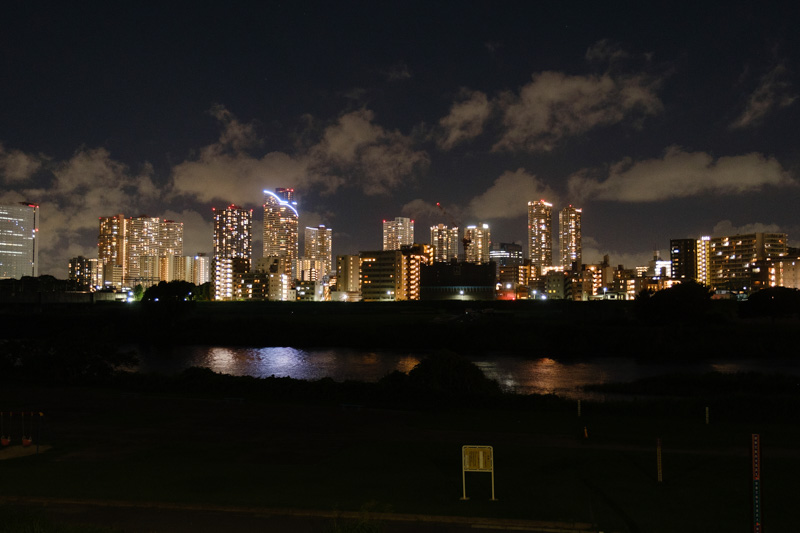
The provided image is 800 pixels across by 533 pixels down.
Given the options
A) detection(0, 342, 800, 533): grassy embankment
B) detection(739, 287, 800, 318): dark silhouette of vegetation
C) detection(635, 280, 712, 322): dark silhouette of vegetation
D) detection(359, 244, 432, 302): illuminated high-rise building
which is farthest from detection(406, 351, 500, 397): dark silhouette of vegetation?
detection(359, 244, 432, 302): illuminated high-rise building

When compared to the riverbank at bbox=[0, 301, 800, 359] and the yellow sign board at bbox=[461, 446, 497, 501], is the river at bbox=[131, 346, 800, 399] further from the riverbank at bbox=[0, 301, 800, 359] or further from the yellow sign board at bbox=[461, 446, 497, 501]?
the yellow sign board at bbox=[461, 446, 497, 501]

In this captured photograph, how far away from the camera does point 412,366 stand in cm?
4944

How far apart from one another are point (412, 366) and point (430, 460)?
36277 mm

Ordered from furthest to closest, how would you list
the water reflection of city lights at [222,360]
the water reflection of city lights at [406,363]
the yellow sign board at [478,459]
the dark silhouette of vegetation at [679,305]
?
the dark silhouette of vegetation at [679,305]
the water reflection of city lights at [222,360]
the water reflection of city lights at [406,363]
the yellow sign board at [478,459]

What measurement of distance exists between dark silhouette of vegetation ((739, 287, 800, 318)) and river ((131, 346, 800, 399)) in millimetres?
22527

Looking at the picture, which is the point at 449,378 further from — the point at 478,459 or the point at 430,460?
the point at 478,459

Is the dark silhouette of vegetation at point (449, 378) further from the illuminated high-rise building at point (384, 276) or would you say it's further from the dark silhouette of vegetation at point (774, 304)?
the illuminated high-rise building at point (384, 276)

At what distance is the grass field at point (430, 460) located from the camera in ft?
33.6

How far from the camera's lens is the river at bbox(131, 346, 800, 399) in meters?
40.6

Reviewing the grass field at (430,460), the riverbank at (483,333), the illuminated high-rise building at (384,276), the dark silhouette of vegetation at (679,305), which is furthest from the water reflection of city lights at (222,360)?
the illuminated high-rise building at (384,276)

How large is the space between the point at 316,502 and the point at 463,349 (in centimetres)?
5403

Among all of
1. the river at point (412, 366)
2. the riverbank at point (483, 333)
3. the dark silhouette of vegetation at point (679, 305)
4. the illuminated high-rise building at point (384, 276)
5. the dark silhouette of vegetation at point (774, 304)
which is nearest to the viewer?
the river at point (412, 366)

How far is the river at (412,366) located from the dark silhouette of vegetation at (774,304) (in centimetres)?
2253

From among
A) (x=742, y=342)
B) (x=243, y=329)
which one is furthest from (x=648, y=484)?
(x=243, y=329)
